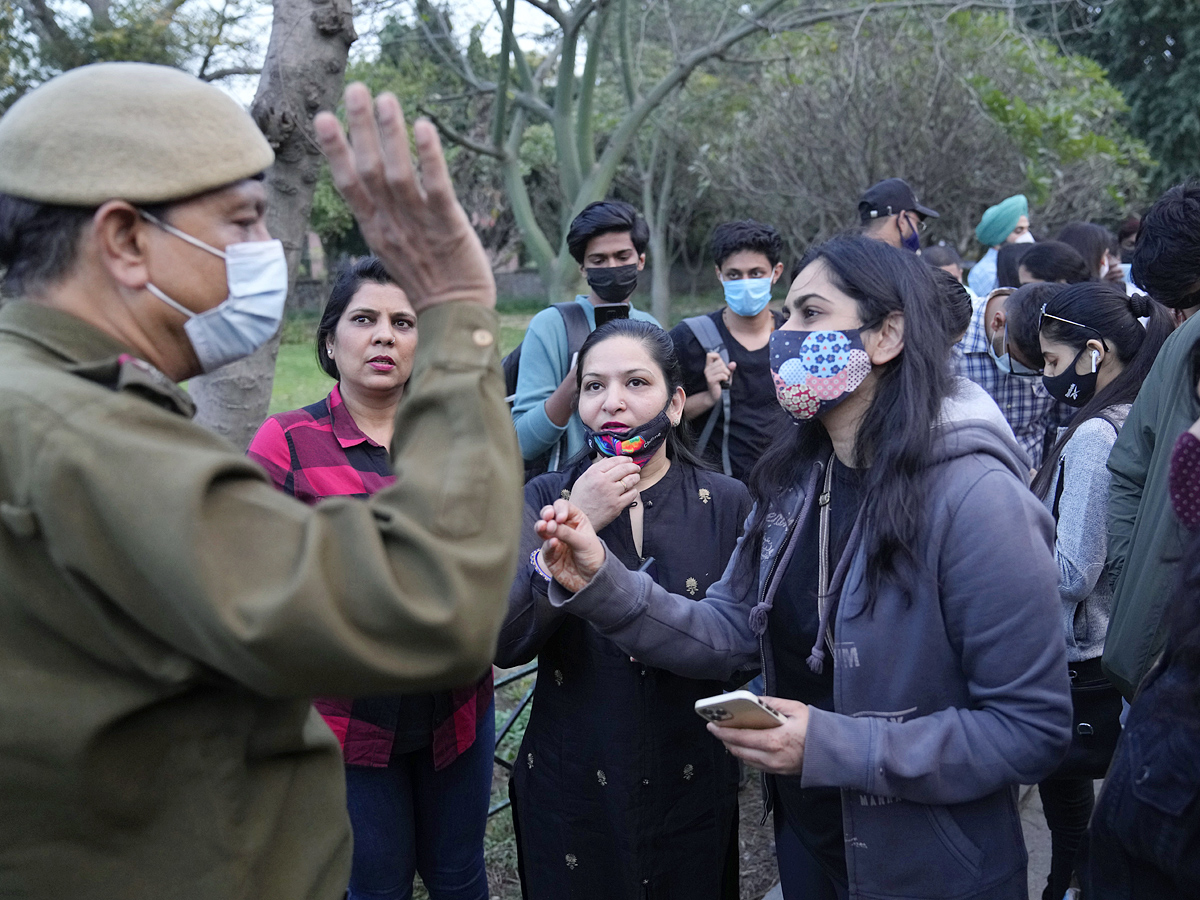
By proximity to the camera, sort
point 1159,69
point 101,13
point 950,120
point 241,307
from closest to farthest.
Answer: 1. point 241,307
2. point 950,120
3. point 101,13
4. point 1159,69

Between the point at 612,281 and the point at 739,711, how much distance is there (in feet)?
8.23

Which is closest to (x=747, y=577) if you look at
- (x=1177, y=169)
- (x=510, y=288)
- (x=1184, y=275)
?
(x=1184, y=275)

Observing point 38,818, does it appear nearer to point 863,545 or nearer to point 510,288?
point 863,545

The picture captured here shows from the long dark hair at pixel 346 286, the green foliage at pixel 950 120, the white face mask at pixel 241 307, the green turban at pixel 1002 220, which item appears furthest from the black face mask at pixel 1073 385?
the green foliage at pixel 950 120

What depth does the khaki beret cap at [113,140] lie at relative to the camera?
131 cm

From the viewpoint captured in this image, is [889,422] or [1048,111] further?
[1048,111]

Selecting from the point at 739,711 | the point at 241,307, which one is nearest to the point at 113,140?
the point at 241,307

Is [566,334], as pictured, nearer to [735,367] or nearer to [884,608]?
[735,367]

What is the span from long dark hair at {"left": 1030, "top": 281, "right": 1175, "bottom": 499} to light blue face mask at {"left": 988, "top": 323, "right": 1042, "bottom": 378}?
26.1 inches

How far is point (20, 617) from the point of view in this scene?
1248 millimetres

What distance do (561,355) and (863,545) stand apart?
2.10 metres

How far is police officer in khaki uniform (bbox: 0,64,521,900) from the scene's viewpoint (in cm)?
117

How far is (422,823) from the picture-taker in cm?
293

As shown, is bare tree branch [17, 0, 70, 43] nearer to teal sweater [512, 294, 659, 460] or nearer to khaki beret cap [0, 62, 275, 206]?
teal sweater [512, 294, 659, 460]
